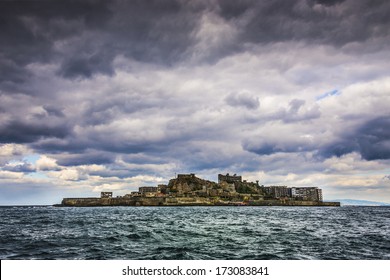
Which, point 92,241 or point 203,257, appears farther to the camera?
point 92,241

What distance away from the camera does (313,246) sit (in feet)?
98.2
